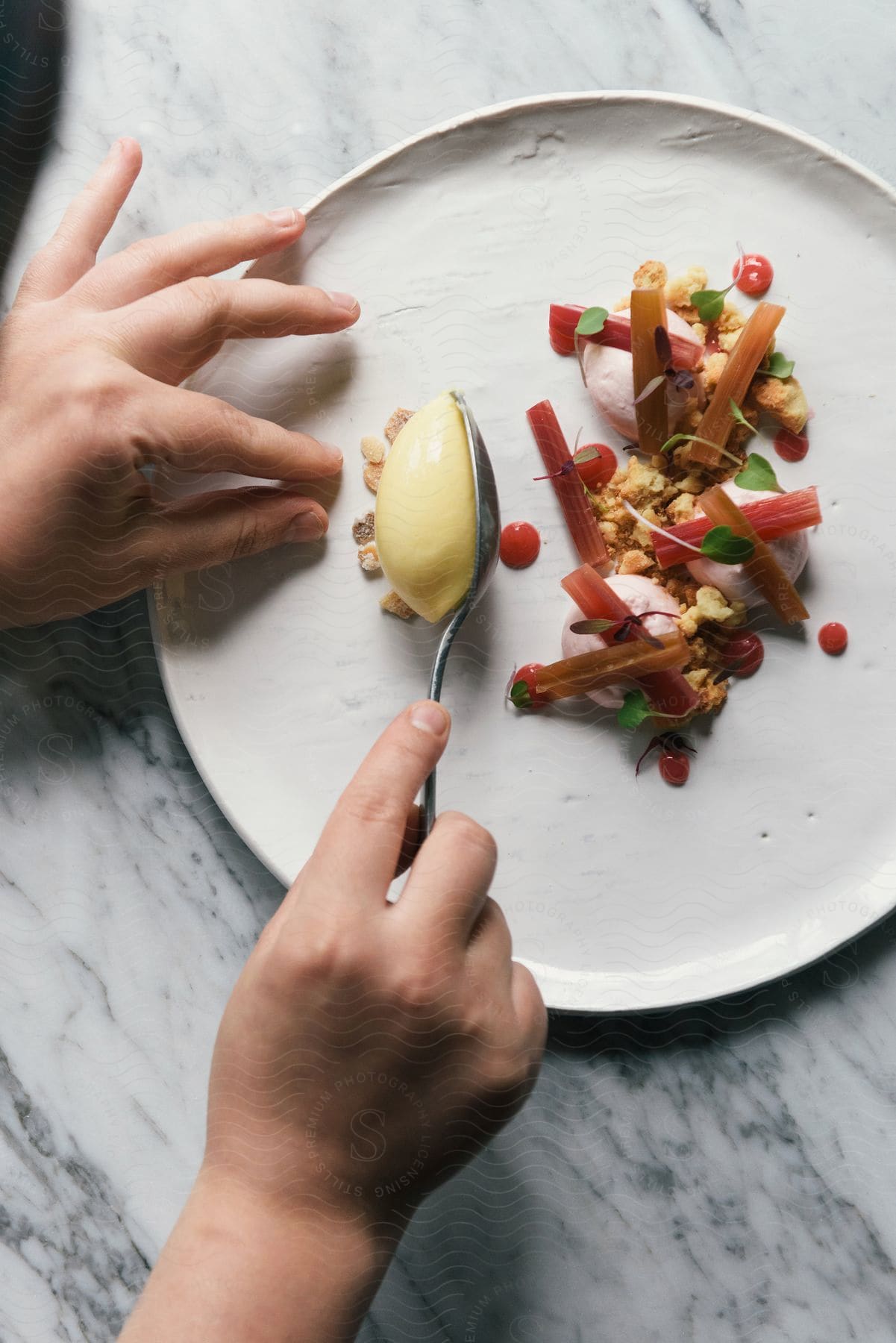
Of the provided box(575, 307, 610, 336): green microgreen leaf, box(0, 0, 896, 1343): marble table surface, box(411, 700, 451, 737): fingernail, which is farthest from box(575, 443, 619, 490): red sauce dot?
box(0, 0, 896, 1343): marble table surface

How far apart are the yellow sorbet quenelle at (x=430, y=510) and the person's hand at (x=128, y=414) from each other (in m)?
0.10

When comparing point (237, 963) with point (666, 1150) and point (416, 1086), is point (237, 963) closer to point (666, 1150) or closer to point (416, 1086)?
point (416, 1086)

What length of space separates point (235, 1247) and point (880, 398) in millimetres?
1022

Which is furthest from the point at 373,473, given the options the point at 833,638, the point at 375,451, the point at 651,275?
the point at 833,638

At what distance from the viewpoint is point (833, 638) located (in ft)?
3.17

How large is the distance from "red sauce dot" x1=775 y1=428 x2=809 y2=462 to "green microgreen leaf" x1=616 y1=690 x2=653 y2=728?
0.29 m

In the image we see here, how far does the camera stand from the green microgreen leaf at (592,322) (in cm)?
94

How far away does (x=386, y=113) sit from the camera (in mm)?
1043

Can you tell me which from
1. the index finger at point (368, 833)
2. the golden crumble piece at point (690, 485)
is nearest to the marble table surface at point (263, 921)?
the index finger at point (368, 833)

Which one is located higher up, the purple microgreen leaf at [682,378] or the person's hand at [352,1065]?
the purple microgreen leaf at [682,378]

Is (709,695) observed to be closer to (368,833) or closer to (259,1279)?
(368,833)

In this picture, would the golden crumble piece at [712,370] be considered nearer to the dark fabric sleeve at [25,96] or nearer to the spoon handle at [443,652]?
the spoon handle at [443,652]

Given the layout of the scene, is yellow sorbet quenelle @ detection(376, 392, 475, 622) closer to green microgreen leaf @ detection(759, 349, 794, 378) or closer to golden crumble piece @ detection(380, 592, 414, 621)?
golden crumble piece @ detection(380, 592, 414, 621)

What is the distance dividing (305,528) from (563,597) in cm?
28
